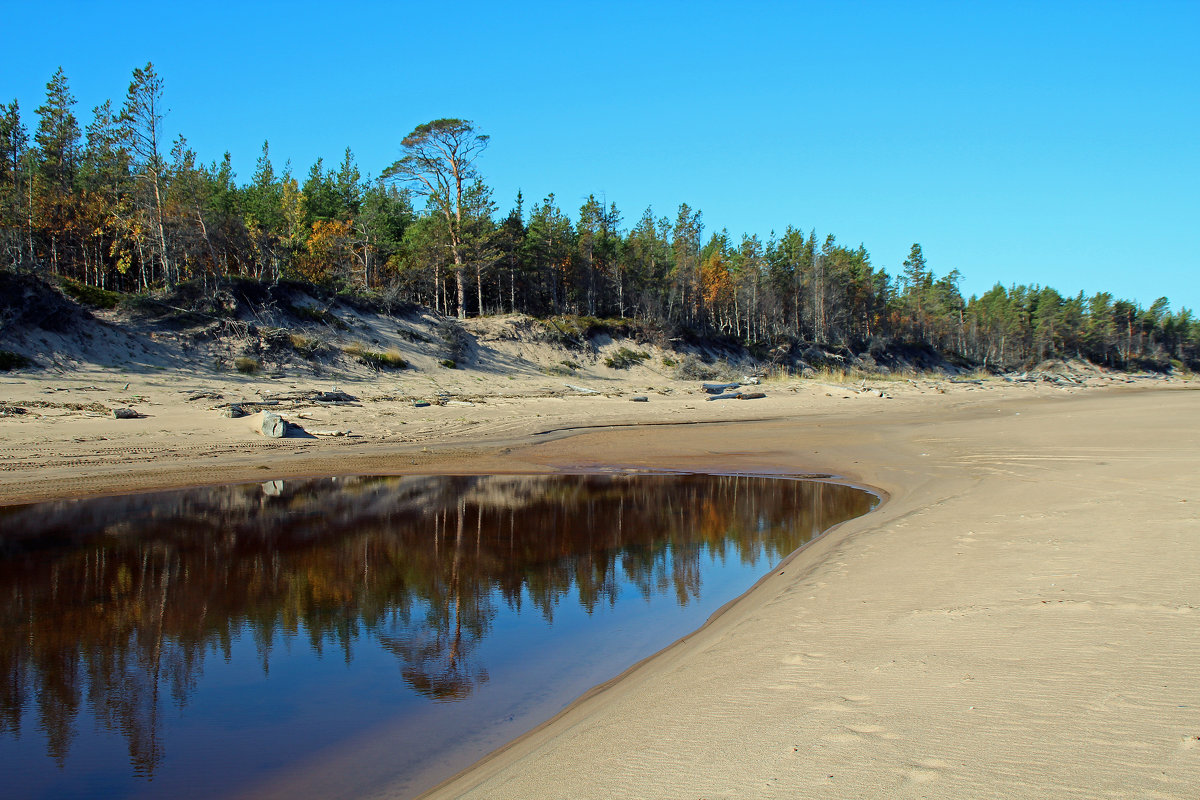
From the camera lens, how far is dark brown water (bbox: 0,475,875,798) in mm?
3715

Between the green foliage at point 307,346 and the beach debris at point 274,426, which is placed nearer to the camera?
the beach debris at point 274,426

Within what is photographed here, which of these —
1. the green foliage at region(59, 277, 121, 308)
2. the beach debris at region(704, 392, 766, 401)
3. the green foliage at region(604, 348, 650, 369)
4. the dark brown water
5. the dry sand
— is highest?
the green foliage at region(59, 277, 121, 308)

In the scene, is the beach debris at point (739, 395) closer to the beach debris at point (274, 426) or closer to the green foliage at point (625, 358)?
the green foliage at point (625, 358)

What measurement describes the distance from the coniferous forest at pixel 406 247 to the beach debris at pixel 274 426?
13.6m

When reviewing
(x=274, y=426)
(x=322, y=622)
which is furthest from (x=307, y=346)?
(x=322, y=622)

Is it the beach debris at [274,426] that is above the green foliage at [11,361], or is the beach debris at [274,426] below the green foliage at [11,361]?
below

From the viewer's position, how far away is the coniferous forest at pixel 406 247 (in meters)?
32.0

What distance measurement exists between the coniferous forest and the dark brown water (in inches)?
847

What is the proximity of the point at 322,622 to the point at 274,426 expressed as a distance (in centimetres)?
1139

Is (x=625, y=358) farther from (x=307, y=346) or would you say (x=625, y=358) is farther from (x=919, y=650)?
(x=919, y=650)

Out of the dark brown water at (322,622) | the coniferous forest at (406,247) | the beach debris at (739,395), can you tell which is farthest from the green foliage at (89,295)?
the beach debris at (739,395)

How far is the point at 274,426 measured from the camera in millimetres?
15625

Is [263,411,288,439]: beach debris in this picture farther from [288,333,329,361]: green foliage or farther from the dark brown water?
[288,333,329,361]: green foliage

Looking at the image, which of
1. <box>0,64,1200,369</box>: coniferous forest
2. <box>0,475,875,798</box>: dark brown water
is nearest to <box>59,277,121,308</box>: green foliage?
<box>0,64,1200,369</box>: coniferous forest
